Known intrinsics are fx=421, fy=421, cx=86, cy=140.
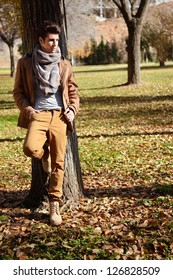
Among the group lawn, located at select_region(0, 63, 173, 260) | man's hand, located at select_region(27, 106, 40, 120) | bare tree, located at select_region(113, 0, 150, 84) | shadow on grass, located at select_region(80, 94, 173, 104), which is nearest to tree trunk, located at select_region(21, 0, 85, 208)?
lawn, located at select_region(0, 63, 173, 260)

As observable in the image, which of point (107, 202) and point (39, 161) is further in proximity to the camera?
point (107, 202)

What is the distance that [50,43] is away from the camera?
4340 mm

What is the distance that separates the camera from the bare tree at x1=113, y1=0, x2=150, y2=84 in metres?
20.9

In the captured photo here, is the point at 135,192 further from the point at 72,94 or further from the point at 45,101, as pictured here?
the point at 45,101

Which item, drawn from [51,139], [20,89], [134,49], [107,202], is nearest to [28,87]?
[20,89]

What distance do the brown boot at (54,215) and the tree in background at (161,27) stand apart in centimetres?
4285

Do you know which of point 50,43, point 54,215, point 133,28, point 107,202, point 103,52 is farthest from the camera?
point 103,52

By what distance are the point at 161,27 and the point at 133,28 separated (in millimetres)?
26810

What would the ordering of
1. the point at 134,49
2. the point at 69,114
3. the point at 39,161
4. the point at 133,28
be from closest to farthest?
the point at 69,114 → the point at 39,161 → the point at 133,28 → the point at 134,49

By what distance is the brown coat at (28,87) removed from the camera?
14.7ft

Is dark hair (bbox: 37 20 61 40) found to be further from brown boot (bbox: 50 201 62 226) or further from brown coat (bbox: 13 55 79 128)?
brown boot (bbox: 50 201 62 226)

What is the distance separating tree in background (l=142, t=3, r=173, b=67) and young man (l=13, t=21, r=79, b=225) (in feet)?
140

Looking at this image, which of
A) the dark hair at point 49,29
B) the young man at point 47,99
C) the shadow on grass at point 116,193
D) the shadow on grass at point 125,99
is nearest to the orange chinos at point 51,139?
the young man at point 47,99
